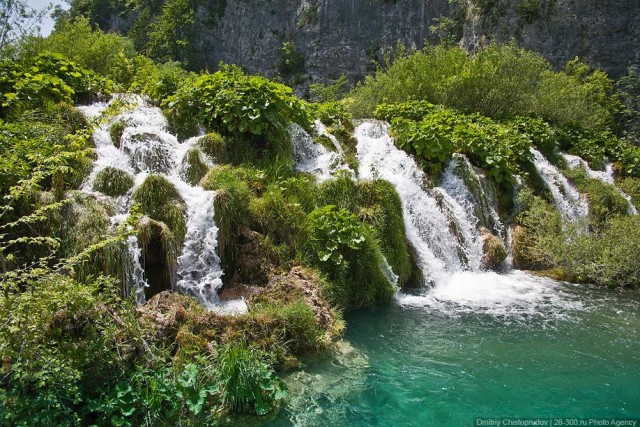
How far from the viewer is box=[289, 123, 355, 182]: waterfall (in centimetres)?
969

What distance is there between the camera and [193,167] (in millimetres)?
8023

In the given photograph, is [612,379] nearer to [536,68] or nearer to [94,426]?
[94,426]

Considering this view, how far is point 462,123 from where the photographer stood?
12.3 m

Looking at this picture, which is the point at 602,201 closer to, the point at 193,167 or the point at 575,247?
the point at 575,247

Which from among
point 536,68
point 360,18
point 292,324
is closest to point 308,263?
point 292,324

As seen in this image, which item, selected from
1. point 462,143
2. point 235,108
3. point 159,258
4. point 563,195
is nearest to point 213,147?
point 235,108

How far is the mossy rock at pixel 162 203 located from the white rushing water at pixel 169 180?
125 mm

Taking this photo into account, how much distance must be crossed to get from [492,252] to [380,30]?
3047cm

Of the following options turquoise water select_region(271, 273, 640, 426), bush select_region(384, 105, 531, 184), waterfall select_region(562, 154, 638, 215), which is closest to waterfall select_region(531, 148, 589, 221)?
bush select_region(384, 105, 531, 184)

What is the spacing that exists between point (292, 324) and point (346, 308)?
1.95 m

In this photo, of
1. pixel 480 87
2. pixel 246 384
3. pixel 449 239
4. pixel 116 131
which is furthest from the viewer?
pixel 480 87

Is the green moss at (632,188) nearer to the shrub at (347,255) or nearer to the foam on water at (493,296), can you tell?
the foam on water at (493,296)

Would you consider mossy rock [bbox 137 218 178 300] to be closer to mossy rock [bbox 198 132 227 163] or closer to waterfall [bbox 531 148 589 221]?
mossy rock [bbox 198 132 227 163]

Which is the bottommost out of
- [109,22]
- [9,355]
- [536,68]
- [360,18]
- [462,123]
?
[9,355]
